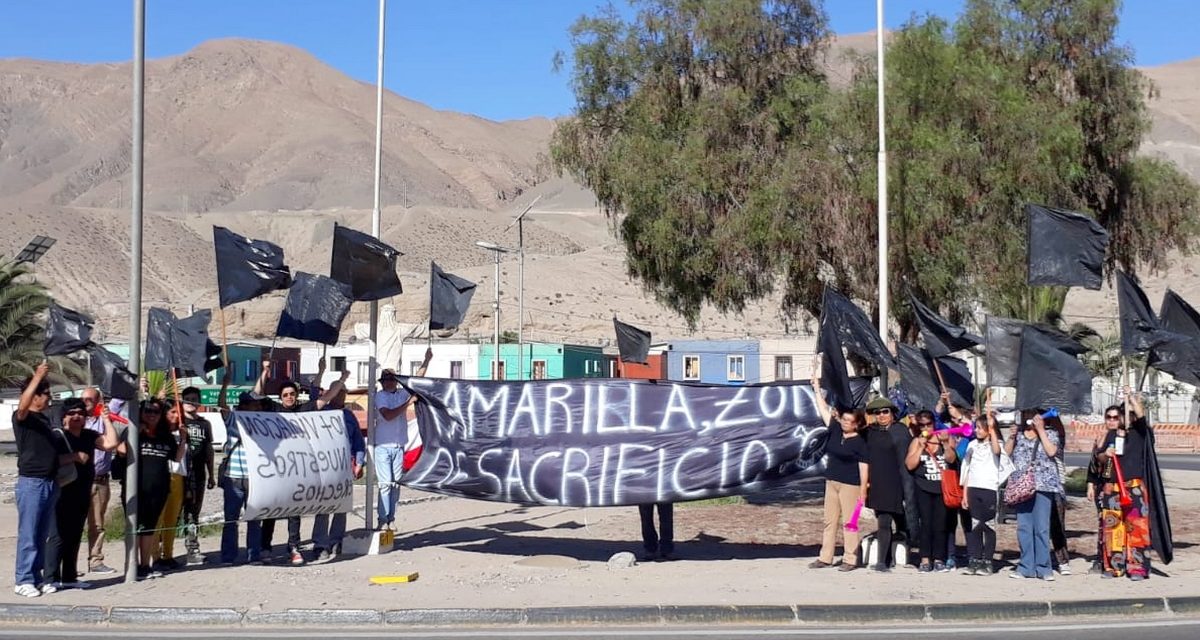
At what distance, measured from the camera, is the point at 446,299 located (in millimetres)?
15430

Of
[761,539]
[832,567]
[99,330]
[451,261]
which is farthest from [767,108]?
[451,261]

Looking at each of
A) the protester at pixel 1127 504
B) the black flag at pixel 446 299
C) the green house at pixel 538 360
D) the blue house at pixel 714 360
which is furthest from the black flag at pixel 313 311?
the blue house at pixel 714 360

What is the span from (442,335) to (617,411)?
67716 millimetres

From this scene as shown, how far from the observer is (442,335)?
80.4 m

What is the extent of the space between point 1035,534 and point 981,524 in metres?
0.50

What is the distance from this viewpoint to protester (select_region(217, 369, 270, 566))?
12641 mm

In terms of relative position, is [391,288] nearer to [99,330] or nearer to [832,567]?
[832,567]

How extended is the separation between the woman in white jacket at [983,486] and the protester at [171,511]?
7494 mm

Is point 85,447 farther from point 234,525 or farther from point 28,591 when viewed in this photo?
point 234,525

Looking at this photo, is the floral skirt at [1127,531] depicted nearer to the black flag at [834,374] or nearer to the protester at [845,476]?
the protester at [845,476]

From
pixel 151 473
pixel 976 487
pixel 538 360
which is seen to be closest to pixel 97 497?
pixel 151 473

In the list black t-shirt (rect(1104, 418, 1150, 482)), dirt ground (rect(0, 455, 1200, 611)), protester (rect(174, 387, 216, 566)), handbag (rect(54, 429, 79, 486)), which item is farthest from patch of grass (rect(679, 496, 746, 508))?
handbag (rect(54, 429, 79, 486))

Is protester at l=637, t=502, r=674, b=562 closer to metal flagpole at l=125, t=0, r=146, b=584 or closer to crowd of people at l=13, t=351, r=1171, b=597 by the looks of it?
crowd of people at l=13, t=351, r=1171, b=597

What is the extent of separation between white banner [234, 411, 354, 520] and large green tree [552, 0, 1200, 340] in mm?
7836
